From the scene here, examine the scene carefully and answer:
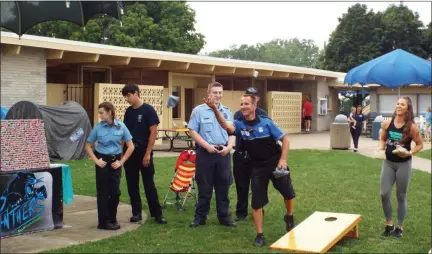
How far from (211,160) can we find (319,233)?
5.42 feet

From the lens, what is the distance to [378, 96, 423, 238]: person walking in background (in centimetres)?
724

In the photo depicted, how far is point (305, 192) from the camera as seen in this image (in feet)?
35.3

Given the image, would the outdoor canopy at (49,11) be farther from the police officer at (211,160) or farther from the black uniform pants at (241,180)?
the black uniform pants at (241,180)

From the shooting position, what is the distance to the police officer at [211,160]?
25.3 feet

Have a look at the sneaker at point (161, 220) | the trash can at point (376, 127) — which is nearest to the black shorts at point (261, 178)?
the sneaker at point (161, 220)

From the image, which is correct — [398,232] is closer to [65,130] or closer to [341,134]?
[65,130]

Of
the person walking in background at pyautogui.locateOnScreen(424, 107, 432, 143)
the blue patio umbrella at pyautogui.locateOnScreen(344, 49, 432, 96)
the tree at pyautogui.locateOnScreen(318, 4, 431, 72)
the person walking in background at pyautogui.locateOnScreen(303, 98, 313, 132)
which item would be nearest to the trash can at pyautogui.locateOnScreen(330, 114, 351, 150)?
the blue patio umbrella at pyautogui.locateOnScreen(344, 49, 432, 96)

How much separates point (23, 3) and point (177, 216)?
3526mm

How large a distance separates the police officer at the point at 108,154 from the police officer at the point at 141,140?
9.7 inches

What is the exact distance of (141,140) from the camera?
7852 mm

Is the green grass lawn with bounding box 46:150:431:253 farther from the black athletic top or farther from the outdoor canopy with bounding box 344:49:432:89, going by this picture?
the outdoor canopy with bounding box 344:49:432:89

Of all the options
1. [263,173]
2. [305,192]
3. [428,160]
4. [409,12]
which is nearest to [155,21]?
[409,12]

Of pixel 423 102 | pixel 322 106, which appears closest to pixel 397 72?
pixel 322 106

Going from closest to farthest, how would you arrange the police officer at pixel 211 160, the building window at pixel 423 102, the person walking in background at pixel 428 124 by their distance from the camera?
the police officer at pixel 211 160 → the person walking in background at pixel 428 124 → the building window at pixel 423 102
